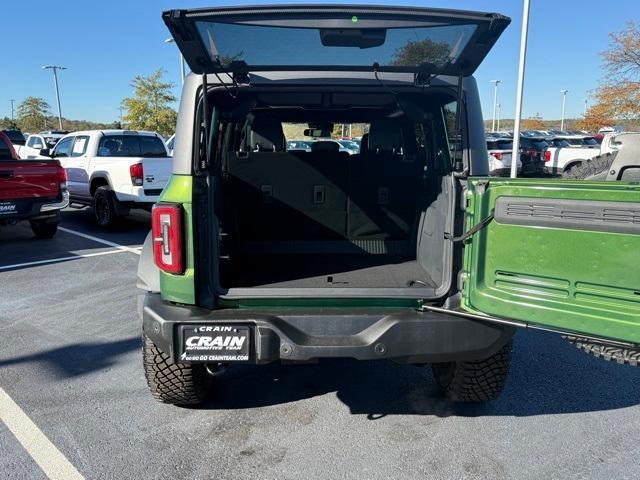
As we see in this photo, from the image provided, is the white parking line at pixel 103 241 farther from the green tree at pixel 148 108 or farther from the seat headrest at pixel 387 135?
the green tree at pixel 148 108

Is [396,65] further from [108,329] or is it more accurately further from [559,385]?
[108,329]

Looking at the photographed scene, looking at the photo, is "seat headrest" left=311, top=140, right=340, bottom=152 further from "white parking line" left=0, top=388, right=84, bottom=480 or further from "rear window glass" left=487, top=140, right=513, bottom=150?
"rear window glass" left=487, top=140, right=513, bottom=150

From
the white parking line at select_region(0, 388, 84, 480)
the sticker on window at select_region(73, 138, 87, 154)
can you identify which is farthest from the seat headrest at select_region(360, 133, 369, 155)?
the sticker on window at select_region(73, 138, 87, 154)

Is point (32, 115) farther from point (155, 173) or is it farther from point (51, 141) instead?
point (155, 173)

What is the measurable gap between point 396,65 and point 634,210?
1.37m

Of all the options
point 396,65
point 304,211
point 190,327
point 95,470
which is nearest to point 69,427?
point 95,470

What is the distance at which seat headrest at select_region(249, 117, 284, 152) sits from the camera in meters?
4.79

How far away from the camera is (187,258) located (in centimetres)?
276


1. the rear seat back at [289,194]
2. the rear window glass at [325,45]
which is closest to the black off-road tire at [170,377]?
the rear seat back at [289,194]

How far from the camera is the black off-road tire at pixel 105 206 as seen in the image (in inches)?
386

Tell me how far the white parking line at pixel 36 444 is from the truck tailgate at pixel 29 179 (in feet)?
18.2

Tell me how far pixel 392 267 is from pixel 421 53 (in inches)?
63.4

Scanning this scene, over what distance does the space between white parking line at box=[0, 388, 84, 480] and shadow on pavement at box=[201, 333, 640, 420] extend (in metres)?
0.89

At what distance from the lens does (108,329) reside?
4723 mm
